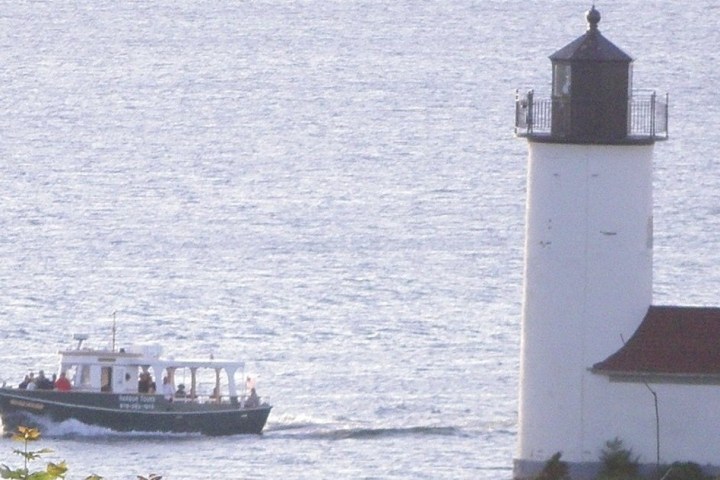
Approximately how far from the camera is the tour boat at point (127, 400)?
4538 cm

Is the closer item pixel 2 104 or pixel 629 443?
pixel 629 443

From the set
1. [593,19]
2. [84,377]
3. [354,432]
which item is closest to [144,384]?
[84,377]

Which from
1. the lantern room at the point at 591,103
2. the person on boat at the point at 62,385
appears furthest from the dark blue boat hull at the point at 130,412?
the lantern room at the point at 591,103

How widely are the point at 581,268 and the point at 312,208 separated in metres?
53.7

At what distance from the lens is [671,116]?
358 ft

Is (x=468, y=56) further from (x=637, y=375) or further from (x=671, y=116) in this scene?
(x=637, y=375)

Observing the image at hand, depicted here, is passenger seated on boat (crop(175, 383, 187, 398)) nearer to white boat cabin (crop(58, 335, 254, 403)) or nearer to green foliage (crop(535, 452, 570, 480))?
white boat cabin (crop(58, 335, 254, 403))

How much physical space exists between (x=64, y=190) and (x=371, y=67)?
5227 centimetres

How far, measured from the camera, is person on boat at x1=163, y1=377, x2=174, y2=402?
46.0 metres

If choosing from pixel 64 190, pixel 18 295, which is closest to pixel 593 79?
pixel 18 295

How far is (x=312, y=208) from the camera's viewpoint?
3268 inches

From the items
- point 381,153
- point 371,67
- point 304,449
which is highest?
point 371,67

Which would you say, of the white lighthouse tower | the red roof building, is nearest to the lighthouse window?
the white lighthouse tower

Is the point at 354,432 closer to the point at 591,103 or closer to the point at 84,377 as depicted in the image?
the point at 84,377
